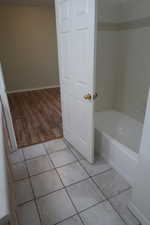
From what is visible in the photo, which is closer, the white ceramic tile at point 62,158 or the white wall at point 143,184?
the white wall at point 143,184

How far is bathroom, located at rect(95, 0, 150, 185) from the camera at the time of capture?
2.07 m

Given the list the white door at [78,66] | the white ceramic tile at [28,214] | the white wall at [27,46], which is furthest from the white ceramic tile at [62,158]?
the white wall at [27,46]

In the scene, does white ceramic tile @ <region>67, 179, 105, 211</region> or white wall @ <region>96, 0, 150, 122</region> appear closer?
white ceramic tile @ <region>67, 179, 105, 211</region>

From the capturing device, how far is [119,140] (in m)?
2.30

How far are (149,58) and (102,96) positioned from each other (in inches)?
36.7

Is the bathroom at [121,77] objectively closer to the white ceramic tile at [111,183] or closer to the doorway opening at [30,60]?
the white ceramic tile at [111,183]

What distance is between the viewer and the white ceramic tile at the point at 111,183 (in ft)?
5.61

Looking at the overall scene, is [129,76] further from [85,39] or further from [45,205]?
[45,205]

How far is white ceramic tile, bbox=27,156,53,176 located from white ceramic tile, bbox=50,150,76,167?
8cm

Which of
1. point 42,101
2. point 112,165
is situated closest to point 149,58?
point 112,165

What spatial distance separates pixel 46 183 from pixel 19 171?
424 millimetres

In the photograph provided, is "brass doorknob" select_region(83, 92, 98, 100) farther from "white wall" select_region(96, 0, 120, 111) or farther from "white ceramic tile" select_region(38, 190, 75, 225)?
"white ceramic tile" select_region(38, 190, 75, 225)

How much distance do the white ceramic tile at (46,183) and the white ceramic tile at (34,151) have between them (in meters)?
0.42

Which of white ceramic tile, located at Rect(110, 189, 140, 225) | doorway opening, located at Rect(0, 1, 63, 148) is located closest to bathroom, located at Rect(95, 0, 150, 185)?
white ceramic tile, located at Rect(110, 189, 140, 225)
